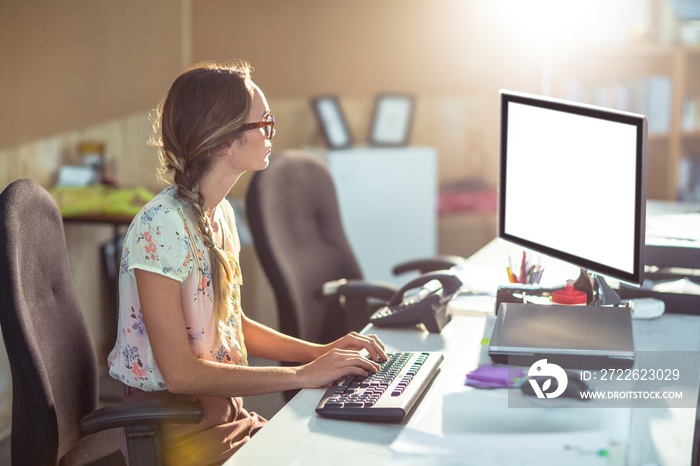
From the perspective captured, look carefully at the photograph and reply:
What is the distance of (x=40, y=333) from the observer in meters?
1.84

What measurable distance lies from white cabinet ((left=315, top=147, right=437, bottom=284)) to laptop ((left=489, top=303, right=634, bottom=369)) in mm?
2687

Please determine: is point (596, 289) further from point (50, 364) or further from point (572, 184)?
point (50, 364)

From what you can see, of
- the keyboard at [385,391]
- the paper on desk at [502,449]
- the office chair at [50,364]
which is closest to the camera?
the paper on desk at [502,449]

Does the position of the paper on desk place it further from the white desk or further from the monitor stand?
the monitor stand

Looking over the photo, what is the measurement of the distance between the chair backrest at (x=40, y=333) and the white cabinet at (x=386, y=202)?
2721mm

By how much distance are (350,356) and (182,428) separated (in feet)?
1.17

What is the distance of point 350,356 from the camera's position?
180cm

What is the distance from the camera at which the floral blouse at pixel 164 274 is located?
1.77m

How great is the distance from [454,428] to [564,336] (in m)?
0.39

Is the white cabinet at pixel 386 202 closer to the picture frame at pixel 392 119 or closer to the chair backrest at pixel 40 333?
the picture frame at pixel 392 119

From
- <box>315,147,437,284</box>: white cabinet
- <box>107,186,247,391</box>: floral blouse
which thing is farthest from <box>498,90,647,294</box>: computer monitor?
<box>315,147,437,284</box>: white cabinet

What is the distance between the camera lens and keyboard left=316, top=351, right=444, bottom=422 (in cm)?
161

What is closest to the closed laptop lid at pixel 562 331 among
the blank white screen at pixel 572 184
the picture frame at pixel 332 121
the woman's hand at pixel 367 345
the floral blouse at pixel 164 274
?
the blank white screen at pixel 572 184
